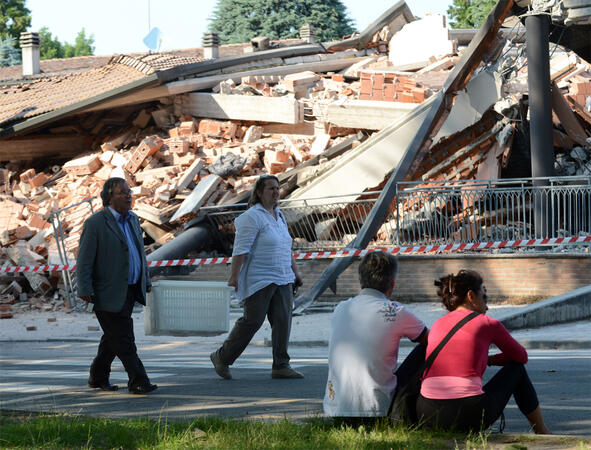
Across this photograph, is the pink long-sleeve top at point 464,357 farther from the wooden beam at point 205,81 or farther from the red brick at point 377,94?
the wooden beam at point 205,81

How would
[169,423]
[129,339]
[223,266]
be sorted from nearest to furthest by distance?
[169,423] < [129,339] < [223,266]

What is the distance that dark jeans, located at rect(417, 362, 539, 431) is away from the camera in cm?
495

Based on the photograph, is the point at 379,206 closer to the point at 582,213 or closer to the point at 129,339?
the point at 582,213

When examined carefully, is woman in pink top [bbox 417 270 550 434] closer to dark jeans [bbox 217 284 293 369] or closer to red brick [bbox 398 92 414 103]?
dark jeans [bbox 217 284 293 369]

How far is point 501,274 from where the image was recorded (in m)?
15.8

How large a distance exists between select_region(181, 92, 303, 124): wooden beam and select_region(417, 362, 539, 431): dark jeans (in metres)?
18.9

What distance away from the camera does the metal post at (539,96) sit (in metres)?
17.2

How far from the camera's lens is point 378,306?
5398 millimetres

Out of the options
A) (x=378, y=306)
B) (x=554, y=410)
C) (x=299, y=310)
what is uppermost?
(x=378, y=306)

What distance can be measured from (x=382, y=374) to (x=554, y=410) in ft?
5.71

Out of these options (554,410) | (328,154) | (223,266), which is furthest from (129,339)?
(328,154)

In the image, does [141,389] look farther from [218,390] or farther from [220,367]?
[220,367]

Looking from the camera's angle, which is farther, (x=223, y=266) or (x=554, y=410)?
(x=223, y=266)

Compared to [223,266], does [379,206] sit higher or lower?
higher
